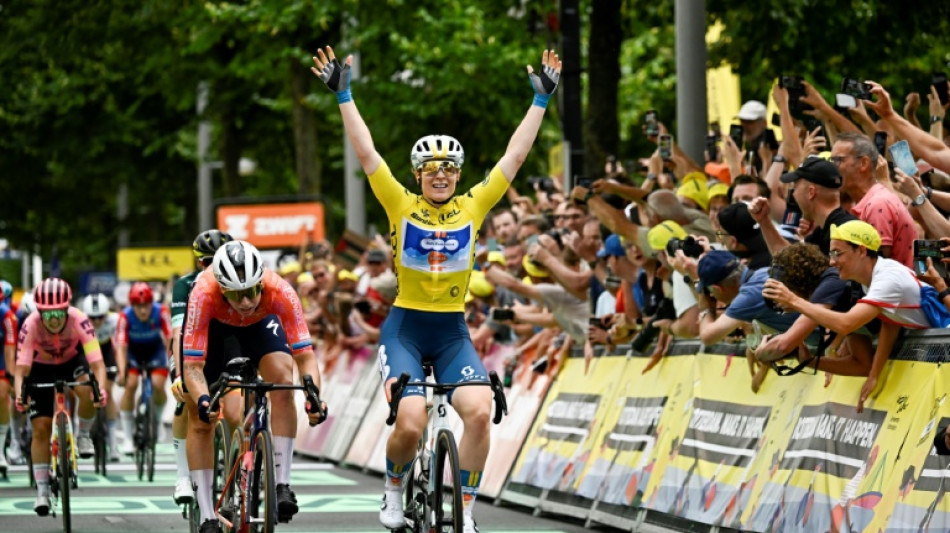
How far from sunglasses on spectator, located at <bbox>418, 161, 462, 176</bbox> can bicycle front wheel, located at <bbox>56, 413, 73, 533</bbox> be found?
14.9ft

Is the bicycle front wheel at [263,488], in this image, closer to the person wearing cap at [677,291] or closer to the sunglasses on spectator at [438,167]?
the sunglasses on spectator at [438,167]

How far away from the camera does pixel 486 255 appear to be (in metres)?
17.8

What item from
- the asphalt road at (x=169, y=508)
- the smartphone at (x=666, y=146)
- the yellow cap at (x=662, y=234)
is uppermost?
the smartphone at (x=666, y=146)

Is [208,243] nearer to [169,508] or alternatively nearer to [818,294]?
[169,508]

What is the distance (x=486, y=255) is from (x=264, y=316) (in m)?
6.53

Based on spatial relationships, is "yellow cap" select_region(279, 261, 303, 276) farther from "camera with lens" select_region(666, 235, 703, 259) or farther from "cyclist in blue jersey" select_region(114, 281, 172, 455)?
"camera with lens" select_region(666, 235, 703, 259)

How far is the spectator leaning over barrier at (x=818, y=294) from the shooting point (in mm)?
9953

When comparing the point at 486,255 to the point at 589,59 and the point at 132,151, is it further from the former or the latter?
the point at 132,151

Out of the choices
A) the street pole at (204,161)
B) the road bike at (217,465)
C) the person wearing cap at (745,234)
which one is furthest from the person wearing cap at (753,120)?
the street pole at (204,161)

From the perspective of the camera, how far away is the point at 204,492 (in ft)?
37.9

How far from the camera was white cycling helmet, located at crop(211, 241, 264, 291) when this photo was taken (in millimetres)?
10617

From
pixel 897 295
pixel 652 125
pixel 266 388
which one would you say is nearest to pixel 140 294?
pixel 652 125

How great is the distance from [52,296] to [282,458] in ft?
19.6

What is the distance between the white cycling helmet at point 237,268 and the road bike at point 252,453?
1.35 ft
